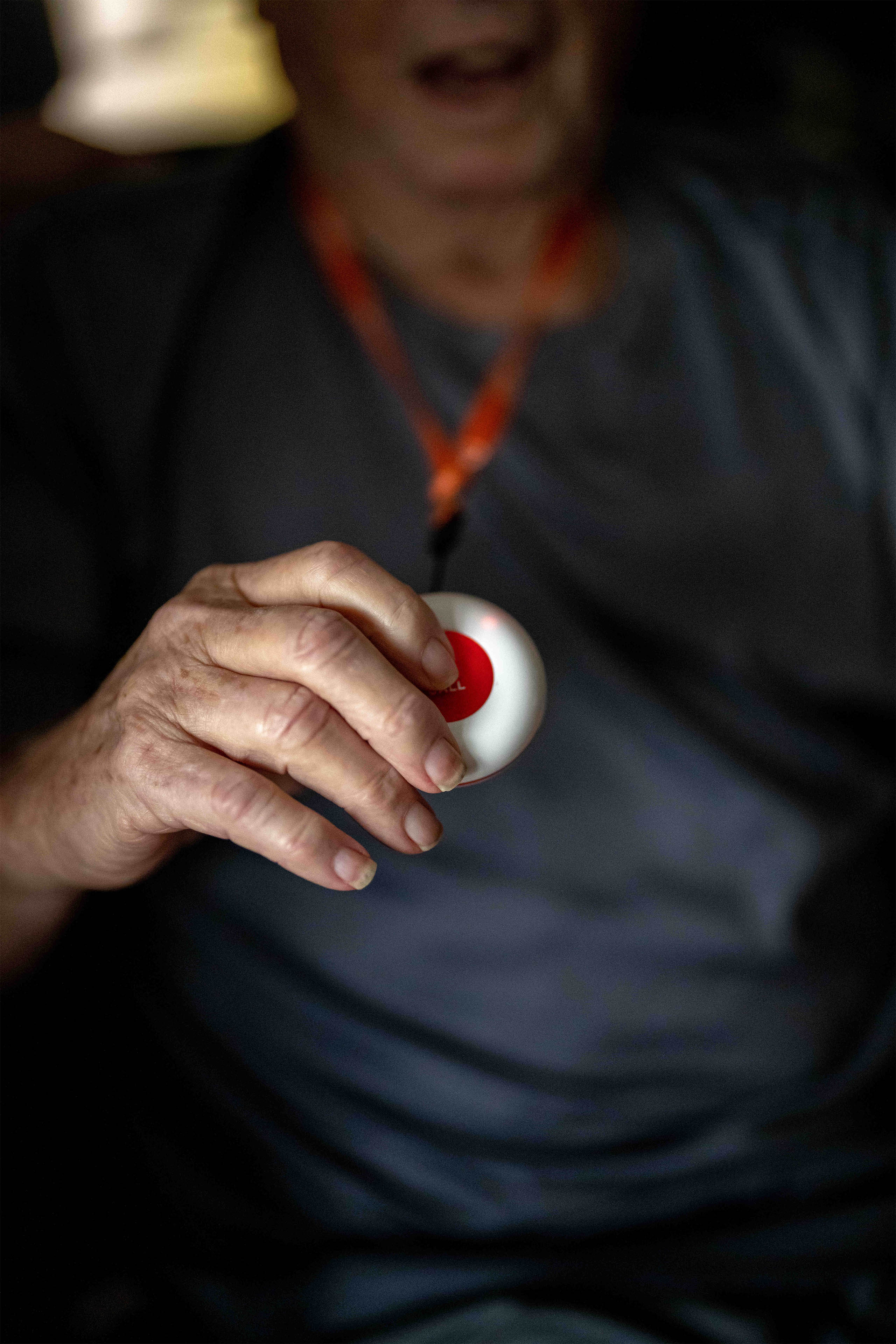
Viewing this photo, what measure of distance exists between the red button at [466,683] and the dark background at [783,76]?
0.73 metres

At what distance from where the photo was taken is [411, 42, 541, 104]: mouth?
60cm

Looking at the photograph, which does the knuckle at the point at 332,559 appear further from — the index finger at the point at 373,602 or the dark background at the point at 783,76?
the dark background at the point at 783,76

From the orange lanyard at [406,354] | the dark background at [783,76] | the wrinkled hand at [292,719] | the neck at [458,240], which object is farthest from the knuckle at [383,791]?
A: the dark background at [783,76]

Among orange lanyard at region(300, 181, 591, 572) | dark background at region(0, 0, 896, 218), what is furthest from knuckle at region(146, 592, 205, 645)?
dark background at region(0, 0, 896, 218)

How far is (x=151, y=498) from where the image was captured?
0.57 meters

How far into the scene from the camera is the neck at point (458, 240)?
680mm

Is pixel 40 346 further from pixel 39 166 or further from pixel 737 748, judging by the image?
pixel 737 748

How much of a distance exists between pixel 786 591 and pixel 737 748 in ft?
0.44

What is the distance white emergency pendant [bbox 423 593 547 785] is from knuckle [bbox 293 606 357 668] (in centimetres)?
4

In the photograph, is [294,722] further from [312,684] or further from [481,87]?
[481,87]

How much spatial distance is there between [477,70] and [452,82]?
0.02 metres

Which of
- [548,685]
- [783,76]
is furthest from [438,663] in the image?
[783,76]

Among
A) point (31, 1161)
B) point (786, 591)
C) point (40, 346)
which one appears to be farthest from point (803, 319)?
point (31, 1161)

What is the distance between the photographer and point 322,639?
34 centimetres
